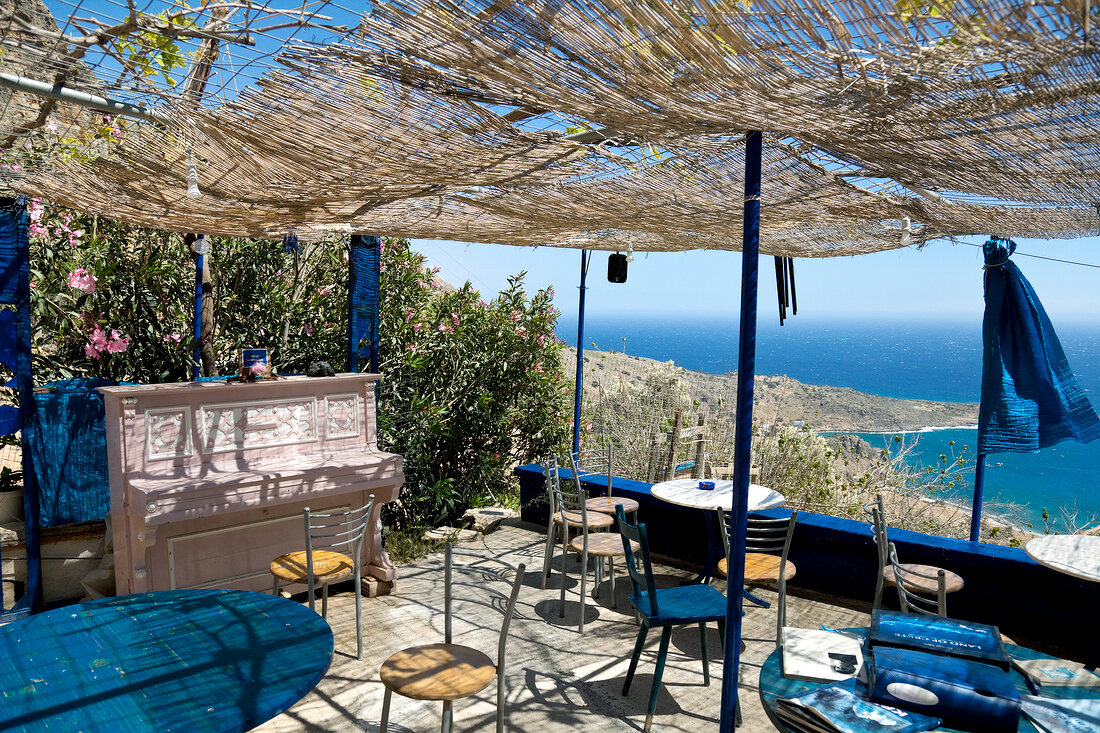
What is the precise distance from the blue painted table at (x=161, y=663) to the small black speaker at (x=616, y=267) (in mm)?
4250

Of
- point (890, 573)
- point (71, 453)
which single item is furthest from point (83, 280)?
point (890, 573)

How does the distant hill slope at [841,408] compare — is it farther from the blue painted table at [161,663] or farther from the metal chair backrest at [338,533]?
the blue painted table at [161,663]

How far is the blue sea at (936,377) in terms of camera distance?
35062 mm

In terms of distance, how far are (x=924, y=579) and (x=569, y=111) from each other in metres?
3.32

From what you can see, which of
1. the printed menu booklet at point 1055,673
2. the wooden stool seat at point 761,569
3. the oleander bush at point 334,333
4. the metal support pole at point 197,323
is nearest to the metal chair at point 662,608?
the wooden stool seat at point 761,569

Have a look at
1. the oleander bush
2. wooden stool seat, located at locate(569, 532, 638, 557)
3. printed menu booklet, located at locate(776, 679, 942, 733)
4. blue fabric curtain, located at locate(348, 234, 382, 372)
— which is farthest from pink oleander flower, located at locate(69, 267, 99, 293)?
printed menu booklet, located at locate(776, 679, 942, 733)

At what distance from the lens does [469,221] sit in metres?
4.80

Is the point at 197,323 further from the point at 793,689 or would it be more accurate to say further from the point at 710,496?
the point at 793,689

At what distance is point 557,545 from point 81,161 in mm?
4249

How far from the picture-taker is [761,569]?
13.3 ft

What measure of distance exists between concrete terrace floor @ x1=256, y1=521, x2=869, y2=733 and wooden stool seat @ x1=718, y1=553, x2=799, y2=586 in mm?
489

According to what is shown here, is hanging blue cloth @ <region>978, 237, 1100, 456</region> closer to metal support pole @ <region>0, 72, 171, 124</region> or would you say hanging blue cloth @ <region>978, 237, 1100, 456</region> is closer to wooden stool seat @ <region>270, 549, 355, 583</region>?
wooden stool seat @ <region>270, 549, 355, 583</region>

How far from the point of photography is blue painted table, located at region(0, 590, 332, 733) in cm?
198

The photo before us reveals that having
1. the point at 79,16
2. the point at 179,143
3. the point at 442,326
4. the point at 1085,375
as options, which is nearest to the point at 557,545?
the point at 442,326
